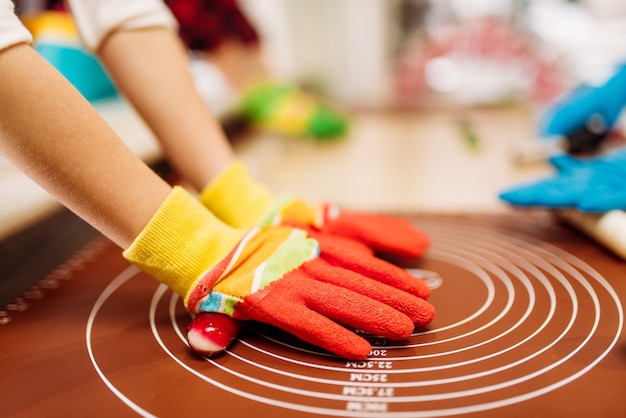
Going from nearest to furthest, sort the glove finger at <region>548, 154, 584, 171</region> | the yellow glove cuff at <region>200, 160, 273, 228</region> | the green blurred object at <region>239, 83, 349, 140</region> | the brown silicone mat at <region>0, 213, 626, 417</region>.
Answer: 1. the brown silicone mat at <region>0, 213, 626, 417</region>
2. the yellow glove cuff at <region>200, 160, 273, 228</region>
3. the glove finger at <region>548, 154, 584, 171</region>
4. the green blurred object at <region>239, 83, 349, 140</region>

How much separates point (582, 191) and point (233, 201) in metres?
0.37

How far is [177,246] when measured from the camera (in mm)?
412

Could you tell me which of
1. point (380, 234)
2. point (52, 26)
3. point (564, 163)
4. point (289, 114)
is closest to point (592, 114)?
point (564, 163)

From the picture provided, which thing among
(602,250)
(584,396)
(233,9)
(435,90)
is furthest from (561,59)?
(584,396)

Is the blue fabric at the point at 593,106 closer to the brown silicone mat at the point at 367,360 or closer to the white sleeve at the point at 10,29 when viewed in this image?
the brown silicone mat at the point at 367,360

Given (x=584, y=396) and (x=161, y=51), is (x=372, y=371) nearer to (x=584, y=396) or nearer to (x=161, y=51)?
(x=584, y=396)

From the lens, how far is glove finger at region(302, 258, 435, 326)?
41cm

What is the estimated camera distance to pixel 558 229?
0.61m

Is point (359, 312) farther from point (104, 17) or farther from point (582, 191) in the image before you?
point (104, 17)

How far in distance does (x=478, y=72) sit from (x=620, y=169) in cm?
96

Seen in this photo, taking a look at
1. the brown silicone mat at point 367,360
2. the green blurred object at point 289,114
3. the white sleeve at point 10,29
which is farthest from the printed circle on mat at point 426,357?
the green blurred object at point 289,114

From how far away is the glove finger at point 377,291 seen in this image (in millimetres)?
405

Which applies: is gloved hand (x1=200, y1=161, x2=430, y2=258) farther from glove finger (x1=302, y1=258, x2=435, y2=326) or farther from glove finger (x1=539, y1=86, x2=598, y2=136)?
glove finger (x1=539, y1=86, x2=598, y2=136)

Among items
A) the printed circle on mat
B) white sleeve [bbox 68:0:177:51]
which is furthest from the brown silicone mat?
white sleeve [bbox 68:0:177:51]
